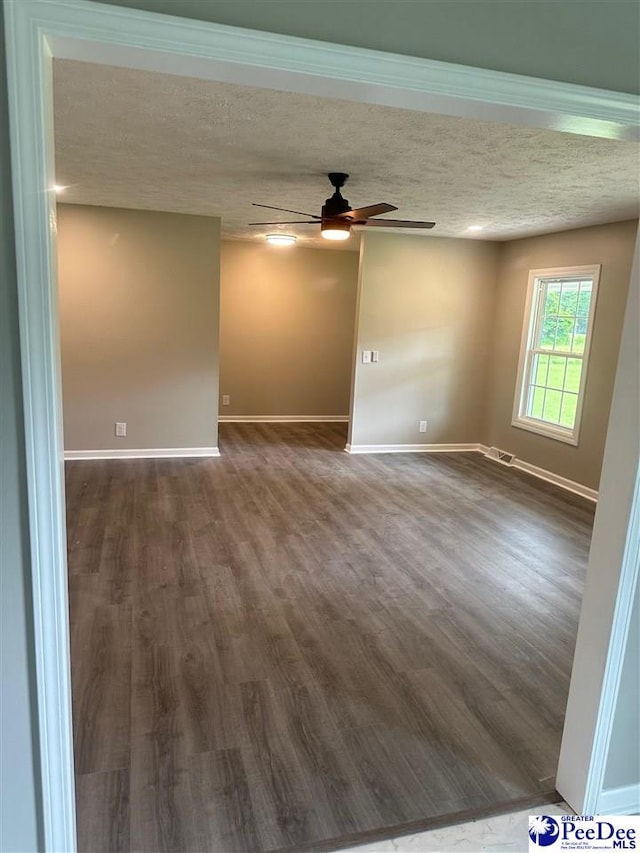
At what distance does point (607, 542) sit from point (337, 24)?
1553mm

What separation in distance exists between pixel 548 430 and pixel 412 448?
62.0 inches

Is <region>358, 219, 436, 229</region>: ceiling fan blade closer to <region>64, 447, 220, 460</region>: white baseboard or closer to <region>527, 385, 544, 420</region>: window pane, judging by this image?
<region>527, 385, 544, 420</region>: window pane

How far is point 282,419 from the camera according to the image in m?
8.03

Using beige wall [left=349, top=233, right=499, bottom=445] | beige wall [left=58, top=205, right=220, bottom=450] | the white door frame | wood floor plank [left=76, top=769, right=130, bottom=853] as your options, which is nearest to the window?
beige wall [left=349, top=233, right=499, bottom=445]

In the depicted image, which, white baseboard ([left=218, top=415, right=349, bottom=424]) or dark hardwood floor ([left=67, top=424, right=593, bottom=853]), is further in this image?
white baseboard ([left=218, top=415, right=349, bottom=424])

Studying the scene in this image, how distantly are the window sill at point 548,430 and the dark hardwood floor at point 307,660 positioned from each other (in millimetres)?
802

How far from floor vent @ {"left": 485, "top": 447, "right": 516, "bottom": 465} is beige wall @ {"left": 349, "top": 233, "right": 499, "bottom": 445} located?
1.29 feet

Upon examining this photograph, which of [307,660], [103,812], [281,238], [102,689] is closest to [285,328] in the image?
[281,238]

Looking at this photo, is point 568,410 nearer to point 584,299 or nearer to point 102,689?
point 584,299

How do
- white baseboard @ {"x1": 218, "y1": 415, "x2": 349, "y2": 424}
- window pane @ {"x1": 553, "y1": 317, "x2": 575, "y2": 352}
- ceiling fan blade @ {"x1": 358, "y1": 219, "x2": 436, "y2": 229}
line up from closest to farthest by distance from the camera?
ceiling fan blade @ {"x1": 358, "y1": 219, "x2": 436, "y2": 229} < window pane @ {"x1": 553, "y1": 317, "x2": 575, "y2": 352} < white baseboard @ {"x1": 218, "y1": 415, "x2": 349, "y2": 424}

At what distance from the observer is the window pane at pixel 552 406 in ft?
18.7

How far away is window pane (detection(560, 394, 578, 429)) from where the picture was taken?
215 inches

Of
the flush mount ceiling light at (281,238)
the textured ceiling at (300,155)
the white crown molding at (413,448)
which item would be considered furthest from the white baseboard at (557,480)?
the flush mount ceiling light at (281,238)

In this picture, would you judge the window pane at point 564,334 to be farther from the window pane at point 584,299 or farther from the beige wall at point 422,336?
the beige wall at point 422,336
